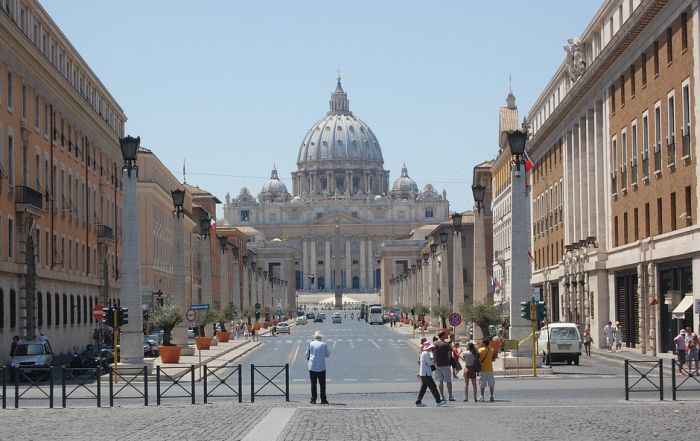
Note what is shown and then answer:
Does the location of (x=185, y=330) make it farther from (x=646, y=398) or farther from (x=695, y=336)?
(x=646, y=398)

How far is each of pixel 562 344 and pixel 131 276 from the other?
640 inches

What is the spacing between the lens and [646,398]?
103ft

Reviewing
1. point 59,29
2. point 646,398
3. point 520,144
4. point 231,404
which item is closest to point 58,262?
point 59,29

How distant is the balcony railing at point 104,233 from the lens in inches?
3000

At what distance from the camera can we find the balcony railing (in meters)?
76.2

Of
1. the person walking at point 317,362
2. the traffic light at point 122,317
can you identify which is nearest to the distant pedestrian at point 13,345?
the traffic light at point 122,317

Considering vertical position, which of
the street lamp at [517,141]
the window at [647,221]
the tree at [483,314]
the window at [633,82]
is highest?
the window at [633,82]

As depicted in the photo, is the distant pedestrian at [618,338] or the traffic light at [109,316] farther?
the distant pedestrian at [618,338]

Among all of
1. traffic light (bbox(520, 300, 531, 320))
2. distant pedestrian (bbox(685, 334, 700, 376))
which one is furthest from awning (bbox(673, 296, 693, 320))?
traffic light (bbox(520, 300, 531, 320))

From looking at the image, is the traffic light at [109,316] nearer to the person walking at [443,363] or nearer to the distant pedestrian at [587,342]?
the person walking at [443,363]

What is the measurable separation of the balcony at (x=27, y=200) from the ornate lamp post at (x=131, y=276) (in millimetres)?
10409

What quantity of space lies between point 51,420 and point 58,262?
36402 millimetres

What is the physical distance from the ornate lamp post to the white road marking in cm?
1466

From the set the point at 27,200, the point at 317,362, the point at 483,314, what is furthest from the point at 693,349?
the point at 27,200
